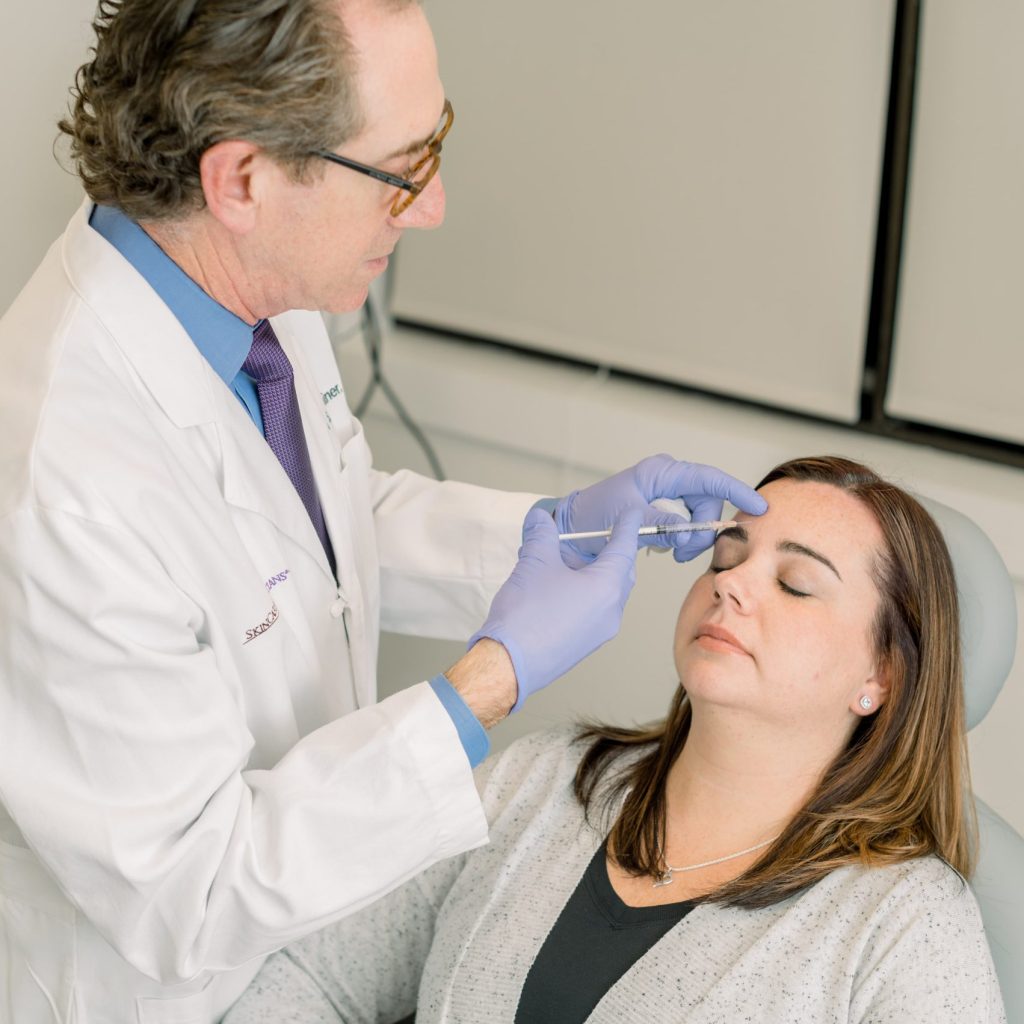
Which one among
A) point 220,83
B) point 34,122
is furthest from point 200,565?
point 34,122

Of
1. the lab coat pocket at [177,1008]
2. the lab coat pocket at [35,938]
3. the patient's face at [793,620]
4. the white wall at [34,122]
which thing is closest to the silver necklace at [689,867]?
the patient's face at [793,620]

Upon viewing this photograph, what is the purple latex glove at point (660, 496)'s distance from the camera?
1.56 meters

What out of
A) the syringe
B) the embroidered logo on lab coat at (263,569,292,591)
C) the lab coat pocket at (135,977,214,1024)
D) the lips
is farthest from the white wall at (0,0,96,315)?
the lips

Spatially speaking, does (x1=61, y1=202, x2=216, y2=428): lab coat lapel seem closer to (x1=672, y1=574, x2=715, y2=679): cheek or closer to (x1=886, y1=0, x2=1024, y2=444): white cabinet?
(x1=672, y1=574, x2=715, y2=679): cheek

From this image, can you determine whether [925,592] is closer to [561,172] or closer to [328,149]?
[328,149]

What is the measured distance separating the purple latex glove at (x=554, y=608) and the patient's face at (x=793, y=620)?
0.43 feet

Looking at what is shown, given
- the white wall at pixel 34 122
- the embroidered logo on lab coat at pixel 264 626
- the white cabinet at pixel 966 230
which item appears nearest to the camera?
the embroidered logo on lab coat at pixel 264 626

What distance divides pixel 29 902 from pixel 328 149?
86 cm

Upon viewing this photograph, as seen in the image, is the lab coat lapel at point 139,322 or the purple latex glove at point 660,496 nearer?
the lab coat lapel at point 139,322

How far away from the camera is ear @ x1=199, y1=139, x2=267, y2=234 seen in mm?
1175

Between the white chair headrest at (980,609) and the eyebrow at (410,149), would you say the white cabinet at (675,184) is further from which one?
the eyebrow at (410,149)

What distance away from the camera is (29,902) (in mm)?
1404

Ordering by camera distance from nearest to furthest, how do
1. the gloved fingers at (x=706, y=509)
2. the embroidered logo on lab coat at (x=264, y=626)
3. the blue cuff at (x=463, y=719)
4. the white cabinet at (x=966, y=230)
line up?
1. the blue cuff at (x=463, y=719)
2. the embroidered logo on lab coat at (x=264, y=626)
3. the gloved fingers at (x=706, y=509)
4. the white cabinet at (x=966, y=230)

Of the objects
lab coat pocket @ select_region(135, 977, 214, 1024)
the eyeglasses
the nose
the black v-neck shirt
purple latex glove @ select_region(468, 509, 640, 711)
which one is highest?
the eyeglasses
